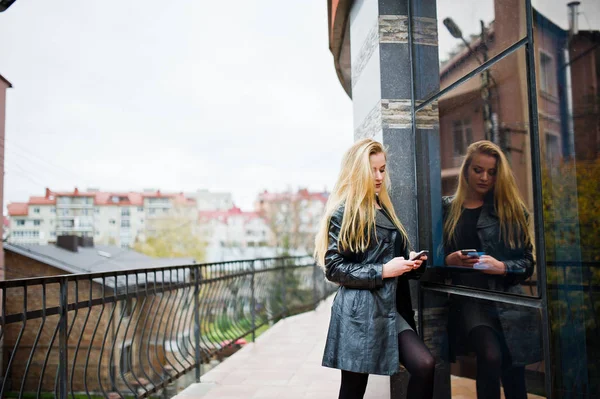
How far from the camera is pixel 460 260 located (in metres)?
2.66

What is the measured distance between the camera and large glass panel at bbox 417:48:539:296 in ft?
7.16

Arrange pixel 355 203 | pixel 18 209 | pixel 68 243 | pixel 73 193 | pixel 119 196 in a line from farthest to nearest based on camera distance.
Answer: pixel 119 196, pixel 73 193, pixel 18 209, pixel 68 243, pixel 355 203

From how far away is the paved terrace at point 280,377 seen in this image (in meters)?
3.59

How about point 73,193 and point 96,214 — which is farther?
point 96,214

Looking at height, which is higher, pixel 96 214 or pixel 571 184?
pixel 96 214

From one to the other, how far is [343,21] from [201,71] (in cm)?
9884

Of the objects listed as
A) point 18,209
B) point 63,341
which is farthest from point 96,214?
point 63,341

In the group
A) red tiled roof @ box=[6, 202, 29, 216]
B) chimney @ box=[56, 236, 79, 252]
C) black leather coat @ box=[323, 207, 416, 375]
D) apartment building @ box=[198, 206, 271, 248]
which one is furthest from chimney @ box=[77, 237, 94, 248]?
red tiled roof @ box=[6, 202, 29, 216]

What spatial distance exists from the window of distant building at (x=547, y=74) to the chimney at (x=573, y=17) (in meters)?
0.13

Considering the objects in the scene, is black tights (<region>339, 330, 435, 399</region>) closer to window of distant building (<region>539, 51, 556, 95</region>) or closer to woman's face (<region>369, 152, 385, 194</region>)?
woman's face (<region>369, 152, 385, 194</region>)

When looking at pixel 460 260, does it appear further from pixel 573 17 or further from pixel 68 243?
pixel 68 243

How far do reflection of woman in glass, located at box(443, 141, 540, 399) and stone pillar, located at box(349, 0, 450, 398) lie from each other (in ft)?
0.86

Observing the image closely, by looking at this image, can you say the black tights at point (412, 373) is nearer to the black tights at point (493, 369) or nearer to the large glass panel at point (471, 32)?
the black tights at point (493, 369)

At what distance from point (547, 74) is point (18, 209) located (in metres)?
86.7
